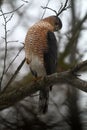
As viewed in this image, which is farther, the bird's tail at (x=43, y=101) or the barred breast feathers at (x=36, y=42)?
the barred breast feathers at (x=36, y=42)

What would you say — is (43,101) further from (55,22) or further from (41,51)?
(55,22)

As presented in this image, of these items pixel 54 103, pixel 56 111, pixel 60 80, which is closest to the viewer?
pixel 60 80

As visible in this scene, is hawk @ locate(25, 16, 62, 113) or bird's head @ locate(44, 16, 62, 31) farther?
bird's head @ locate(44, 16, 62, 31)

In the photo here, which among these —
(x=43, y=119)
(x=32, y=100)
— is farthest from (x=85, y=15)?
(x=43, y=119)

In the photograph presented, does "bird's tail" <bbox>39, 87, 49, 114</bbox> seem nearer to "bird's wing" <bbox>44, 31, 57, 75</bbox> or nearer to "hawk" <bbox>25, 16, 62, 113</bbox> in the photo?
"hawk" <bbox>25, 16, 62, 113</bbox>

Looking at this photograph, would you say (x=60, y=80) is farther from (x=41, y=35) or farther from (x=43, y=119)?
(x=41, y=35)

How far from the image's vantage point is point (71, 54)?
22.9 ft

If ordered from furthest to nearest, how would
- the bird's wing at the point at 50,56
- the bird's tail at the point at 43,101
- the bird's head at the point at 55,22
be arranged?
1. the bird's head at the point at 55,22
2. the bird's wing at the point at 50,56
3. the bird's tail at the point at 43,101

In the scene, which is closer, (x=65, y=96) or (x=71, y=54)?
(x=65, y=96)

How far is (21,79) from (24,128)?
4.80ft

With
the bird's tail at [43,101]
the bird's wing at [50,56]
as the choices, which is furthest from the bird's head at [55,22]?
the bird's tail at [43,101]

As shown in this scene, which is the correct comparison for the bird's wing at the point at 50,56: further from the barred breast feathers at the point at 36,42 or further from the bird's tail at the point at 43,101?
the bird's tail at the point at 43,101

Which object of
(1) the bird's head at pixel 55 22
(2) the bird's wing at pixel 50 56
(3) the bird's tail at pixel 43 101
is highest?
(1) the bird's head at pixel 55 22

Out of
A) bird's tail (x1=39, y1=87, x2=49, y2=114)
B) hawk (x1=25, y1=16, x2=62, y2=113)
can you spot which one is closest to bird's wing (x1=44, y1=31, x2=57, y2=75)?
hawk (x1=25, y1=16, x2=62, y2=113)
